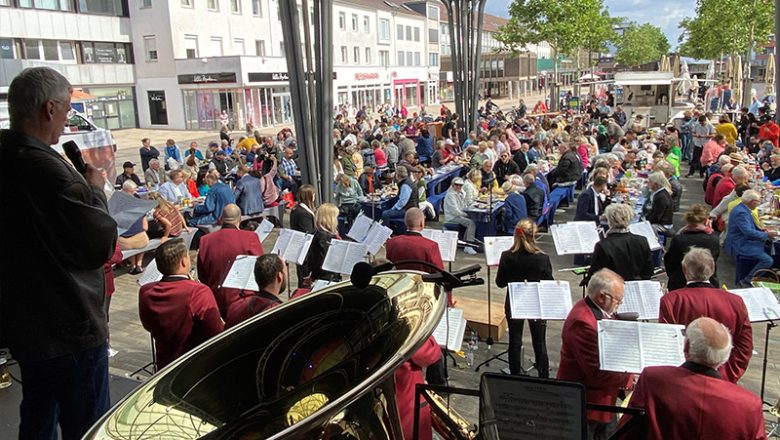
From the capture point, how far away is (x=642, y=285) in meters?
4.86

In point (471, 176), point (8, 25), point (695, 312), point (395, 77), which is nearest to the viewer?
point (695, 312)

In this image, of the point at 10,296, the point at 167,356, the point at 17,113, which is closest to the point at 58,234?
the point at 10,296

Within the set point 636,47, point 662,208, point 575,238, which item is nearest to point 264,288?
point 575,238

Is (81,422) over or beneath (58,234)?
beneath

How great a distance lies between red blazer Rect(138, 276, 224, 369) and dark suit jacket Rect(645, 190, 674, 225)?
24.0ft

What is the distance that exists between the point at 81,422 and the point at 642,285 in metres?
4.23

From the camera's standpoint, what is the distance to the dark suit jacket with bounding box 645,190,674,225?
9016mm

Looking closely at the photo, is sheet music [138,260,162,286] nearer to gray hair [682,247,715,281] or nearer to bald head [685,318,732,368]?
bald head [685,318,732,368]

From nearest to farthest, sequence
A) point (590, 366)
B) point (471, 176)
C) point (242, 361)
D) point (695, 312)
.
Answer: point (242, 361)
point (590, 366)
point (695, 312)
point (471, 176)

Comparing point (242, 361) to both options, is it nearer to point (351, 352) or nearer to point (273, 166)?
point (351, 352)

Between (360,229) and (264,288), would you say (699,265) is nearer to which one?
(264,288)

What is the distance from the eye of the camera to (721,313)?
14.4 feet

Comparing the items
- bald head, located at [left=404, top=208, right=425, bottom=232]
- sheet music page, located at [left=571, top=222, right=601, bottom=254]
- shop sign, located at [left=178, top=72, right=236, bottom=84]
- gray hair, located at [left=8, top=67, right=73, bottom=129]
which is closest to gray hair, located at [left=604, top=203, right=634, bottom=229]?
sheet music page, located at [left=571, top=222, right=601, bottom=254]

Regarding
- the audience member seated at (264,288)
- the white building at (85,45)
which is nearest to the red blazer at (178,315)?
the audience member seated at (264,288)
